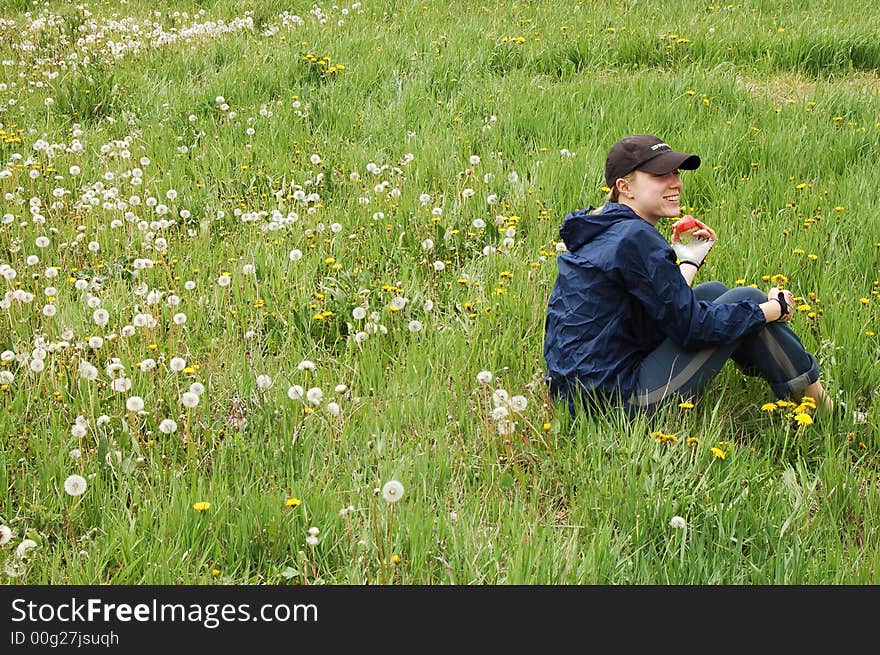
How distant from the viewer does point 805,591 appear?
2.80m

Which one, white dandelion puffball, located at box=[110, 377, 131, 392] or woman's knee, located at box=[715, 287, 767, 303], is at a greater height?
woman's knee, located at box=[715, 287, 767, 303]

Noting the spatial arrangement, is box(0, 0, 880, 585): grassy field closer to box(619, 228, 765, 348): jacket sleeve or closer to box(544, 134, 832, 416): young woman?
box(544, 134, 832, 416): young woman

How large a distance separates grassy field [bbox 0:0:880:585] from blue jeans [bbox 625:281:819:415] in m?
0.12

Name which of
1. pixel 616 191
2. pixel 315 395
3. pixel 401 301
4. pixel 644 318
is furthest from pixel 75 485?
pixel 616 191

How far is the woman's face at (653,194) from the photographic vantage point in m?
3.78

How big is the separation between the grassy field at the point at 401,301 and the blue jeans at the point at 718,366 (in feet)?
0.38

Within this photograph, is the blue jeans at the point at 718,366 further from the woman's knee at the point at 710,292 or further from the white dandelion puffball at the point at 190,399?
the white dandelion puffball at the point at 190,399

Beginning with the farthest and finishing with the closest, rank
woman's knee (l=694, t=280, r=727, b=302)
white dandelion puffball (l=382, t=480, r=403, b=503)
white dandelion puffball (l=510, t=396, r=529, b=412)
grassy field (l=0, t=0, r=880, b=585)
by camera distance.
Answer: woman's knee (l=694, t=280, r=727, b=302)
white dandelion puffball (l=510, t=396, r=529, b=412)
grassy field (l=0, t=0, r=880, b=585)
white dandelion puffball (l=382, t=480, r=403, b=503)

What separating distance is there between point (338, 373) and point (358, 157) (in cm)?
272

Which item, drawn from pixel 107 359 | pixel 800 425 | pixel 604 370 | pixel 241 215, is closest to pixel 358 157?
pixel 241 215

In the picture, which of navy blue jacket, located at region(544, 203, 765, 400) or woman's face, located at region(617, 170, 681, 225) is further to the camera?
woman's face, located at region(617, 170, 681, 225)

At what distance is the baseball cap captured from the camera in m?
3.73

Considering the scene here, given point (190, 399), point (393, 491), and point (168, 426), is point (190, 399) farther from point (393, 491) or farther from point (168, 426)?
point (393, 491)

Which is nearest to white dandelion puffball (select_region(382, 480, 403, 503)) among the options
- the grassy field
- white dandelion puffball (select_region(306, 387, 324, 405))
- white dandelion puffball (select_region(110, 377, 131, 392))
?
the grassy field
